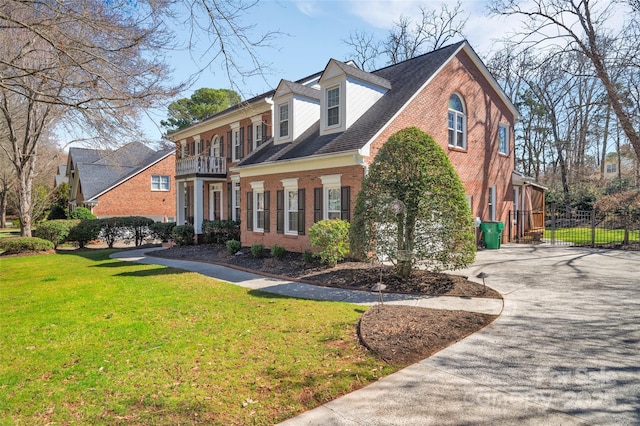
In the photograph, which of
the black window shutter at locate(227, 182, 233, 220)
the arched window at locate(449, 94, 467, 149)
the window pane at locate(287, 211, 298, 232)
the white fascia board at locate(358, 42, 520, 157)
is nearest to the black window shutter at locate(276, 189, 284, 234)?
the window pane at locate(287, 211, 298, 232)

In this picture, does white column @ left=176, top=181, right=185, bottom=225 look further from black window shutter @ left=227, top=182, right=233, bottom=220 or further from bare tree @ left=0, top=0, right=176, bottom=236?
bare tree @ left=0, top=0, right=176, bottom=236

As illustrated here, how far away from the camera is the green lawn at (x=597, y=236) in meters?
17.1

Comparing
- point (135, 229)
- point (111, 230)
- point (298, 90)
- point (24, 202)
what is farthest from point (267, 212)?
point (24, 202)

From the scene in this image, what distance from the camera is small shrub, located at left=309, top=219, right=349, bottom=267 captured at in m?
10.8

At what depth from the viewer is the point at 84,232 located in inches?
822

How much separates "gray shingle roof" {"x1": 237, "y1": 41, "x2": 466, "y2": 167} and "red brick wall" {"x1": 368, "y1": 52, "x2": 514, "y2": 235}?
0.39 m

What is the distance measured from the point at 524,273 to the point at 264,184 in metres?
10.3

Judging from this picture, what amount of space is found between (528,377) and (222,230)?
1622 centimetres

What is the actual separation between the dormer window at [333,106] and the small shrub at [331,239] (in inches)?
198

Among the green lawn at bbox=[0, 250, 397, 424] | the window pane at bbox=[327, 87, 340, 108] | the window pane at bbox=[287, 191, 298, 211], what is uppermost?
the window pane at bbox=[327, 87, 340, 108]

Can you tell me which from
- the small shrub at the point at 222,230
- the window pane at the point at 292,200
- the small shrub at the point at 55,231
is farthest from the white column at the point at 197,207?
the small shrub at the point at 55,231

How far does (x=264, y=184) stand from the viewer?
15.9 meters

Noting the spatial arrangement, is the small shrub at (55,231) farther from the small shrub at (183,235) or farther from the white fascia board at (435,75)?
the white fascia board at (435,75)

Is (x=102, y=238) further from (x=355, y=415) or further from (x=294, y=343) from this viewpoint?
(x=355, y=415)
